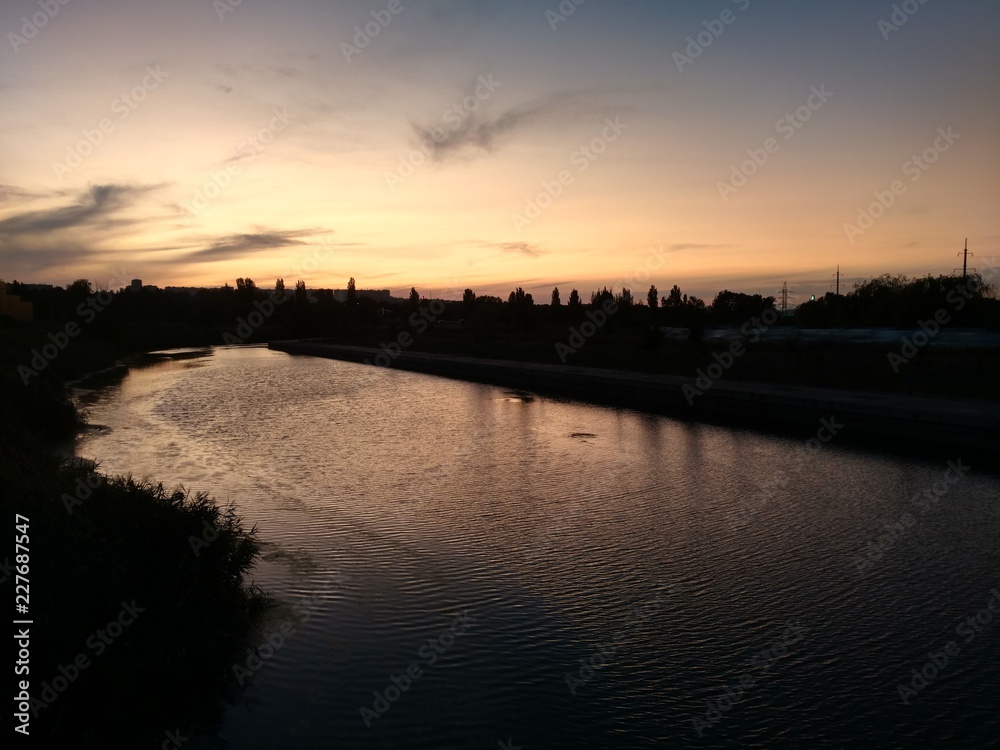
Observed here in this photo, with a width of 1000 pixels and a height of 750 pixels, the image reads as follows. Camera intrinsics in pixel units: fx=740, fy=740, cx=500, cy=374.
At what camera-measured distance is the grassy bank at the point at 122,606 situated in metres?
4.38

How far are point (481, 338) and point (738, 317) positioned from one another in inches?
1188

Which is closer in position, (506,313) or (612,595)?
(612,595)

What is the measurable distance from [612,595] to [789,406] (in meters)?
12.8

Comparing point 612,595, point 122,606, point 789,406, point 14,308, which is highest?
point 14,308

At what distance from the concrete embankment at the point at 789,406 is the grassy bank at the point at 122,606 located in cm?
1288

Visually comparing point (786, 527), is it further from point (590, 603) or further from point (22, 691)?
point (22, 691)

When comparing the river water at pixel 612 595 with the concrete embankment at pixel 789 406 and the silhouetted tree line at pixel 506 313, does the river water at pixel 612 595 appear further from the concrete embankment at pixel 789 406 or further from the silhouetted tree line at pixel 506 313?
the silhouetted tree line at pixel 506 313

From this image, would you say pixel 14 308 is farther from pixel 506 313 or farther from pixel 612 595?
pixel 612 595

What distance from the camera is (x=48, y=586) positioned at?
4.71 metres

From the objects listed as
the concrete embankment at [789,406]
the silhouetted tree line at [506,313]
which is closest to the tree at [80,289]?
the silhouetted tree line at [506,313]

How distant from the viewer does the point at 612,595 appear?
7.00 metres

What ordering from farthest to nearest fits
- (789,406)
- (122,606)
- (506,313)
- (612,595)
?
(506,313) → (789,406) → (612,595) → (122,606)

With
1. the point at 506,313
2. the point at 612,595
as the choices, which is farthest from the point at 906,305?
the point at 612,595

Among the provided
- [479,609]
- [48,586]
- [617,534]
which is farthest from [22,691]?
[617,534]
